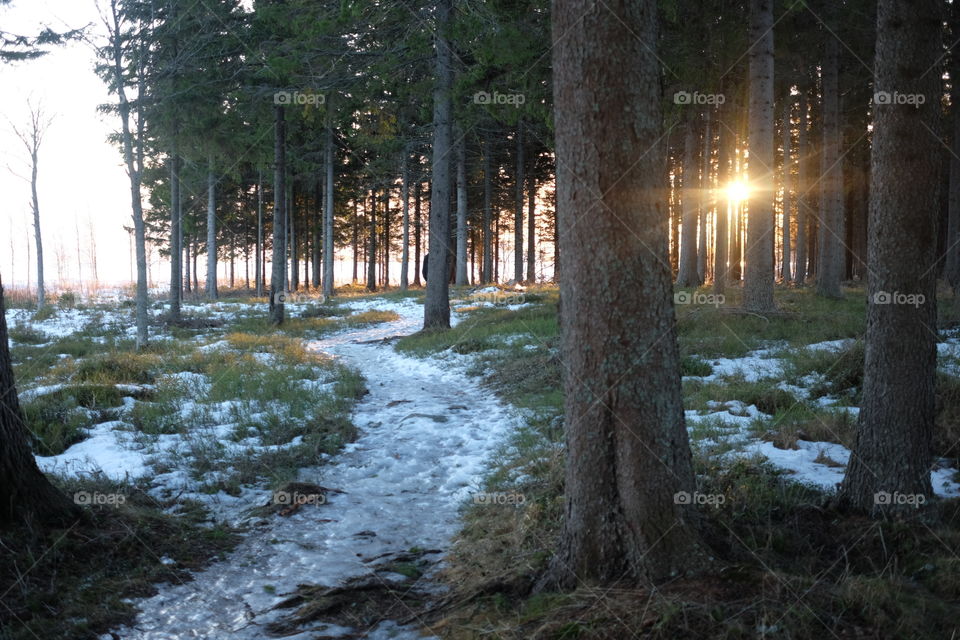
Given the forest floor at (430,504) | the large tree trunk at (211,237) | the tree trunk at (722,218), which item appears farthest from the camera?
the large tree trunk at (211,237)

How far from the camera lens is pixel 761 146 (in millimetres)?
11383

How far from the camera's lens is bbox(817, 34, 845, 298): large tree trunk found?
1553cm

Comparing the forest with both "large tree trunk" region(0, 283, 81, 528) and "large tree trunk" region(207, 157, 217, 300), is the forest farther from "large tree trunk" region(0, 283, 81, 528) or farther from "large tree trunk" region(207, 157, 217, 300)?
"large tree trunk" region(207, 157, 217, 300)

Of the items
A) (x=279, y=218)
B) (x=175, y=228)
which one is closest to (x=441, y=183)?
(x=279, y=218)

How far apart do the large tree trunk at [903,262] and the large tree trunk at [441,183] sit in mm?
10520

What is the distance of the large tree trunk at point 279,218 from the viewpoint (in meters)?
17.6

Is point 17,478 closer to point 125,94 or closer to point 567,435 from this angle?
point 567,435

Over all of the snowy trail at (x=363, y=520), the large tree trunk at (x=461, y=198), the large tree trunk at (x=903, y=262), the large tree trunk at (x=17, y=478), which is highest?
the large tree trunk at (x=461, y=198)

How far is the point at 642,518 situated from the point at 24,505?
3803 millimetres

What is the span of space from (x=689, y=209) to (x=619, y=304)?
1736 cm

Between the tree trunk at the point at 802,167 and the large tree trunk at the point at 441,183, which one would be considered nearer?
the large tree trunk at the point at 441,183

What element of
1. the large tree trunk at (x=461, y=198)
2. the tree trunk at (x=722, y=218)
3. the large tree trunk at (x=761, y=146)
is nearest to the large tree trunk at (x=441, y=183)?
the large tree trunk at (x=761, y=146)

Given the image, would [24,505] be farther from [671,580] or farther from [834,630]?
[834,630]

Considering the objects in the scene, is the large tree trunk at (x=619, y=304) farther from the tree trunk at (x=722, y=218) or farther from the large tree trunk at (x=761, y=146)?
the tree trunk at (x=722, y=218)
